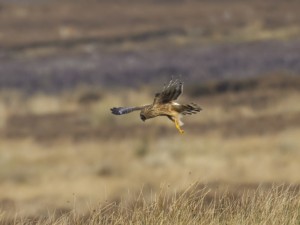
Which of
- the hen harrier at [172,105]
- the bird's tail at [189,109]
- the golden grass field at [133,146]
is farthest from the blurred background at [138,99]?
the bird's tail at [189,109]

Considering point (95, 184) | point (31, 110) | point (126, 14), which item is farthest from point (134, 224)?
point (126, 14)

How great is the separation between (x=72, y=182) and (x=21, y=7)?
131ft

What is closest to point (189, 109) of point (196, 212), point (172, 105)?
point (172, 105)

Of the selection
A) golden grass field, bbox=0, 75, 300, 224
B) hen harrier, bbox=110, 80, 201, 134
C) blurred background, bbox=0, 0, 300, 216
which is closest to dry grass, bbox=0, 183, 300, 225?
blurred background, bbox=0, 0, 300, 216

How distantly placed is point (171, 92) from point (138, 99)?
27.3m

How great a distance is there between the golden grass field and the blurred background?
4 centimetres

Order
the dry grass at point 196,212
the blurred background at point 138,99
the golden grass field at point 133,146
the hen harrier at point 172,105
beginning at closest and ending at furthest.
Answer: the hen harrier at point 172,105 < the dry grass at point 196,212 < the golden grass field at point 133,146 < the blurred background at point 138,99

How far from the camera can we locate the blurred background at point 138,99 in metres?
26.2

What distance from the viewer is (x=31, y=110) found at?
37.2 meters

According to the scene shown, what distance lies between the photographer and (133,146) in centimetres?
3020

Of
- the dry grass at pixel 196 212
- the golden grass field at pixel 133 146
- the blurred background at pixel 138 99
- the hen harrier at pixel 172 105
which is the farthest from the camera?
the blurred background at pixel 138 99

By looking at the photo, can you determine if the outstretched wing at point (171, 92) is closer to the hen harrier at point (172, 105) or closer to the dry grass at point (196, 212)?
the hen harrier at point (172, 105)

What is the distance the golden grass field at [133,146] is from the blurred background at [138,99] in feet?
0.14

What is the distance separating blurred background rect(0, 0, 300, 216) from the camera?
2617 cm
